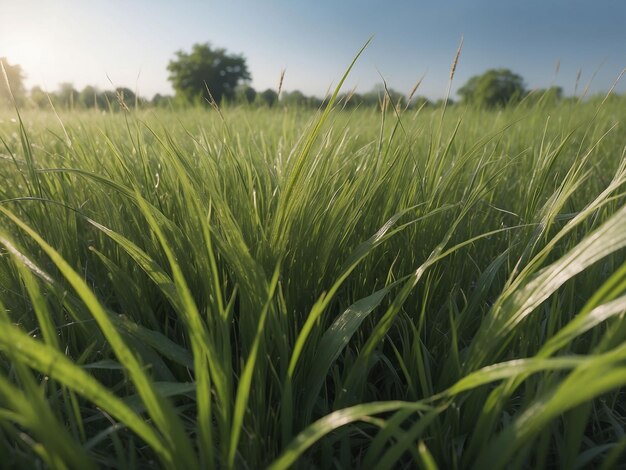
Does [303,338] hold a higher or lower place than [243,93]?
lower

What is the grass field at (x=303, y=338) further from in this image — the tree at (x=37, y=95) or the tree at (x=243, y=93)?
the tree at (x=243, y=93)

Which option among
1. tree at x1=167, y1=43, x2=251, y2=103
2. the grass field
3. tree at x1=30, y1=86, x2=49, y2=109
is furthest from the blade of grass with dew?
tree at x1=167, y1=43, x2=251, y2=103

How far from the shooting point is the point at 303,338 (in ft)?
1.61

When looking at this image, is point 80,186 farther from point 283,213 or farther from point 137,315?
point 283,213

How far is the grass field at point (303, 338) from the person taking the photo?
16.4 inches

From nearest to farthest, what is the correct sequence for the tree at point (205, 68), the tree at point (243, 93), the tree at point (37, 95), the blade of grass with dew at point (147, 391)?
1. the blade of grass with dew at point (147, 391)
2. the tree at point (37, 95)
3. the tree at point (243, 93)
4. the tree at point (205, 68)

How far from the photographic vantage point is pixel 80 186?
3.63 feet

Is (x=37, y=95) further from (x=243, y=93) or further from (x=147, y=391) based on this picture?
(x=147, y=391)

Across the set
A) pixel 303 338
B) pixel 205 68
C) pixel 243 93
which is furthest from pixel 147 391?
pixel 205 68

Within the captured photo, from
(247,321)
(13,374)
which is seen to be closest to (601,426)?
(247,321)

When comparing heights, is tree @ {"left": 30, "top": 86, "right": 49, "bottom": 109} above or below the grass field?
above

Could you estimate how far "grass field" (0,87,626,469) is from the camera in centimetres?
42

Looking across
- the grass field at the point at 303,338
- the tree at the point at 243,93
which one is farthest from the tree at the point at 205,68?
the grass field at the point at 303,338

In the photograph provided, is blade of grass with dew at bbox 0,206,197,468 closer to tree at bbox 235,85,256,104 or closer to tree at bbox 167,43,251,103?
tree at bbox 235,85,256,104
